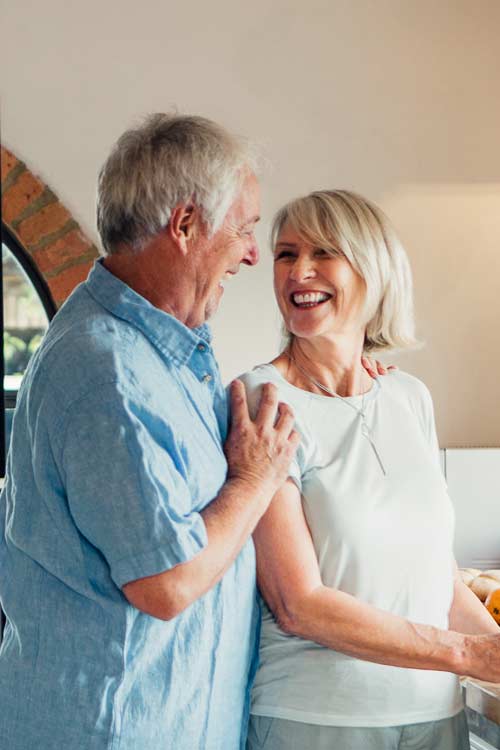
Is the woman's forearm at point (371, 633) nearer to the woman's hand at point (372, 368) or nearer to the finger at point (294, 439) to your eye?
the finger at point (294, 439)

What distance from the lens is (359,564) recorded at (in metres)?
1.48

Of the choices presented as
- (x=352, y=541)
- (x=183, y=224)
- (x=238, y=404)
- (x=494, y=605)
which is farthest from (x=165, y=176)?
(x=494, y=605)

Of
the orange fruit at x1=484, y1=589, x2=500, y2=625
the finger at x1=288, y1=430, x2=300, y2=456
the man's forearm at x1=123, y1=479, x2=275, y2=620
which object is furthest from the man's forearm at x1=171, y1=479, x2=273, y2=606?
the orange fruit at x1=484, y1=589, x2=500, y2=625

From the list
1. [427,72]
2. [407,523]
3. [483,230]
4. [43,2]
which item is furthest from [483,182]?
[407,523]

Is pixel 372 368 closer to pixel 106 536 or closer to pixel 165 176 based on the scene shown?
pixel 165 176

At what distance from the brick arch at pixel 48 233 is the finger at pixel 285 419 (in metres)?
1.86

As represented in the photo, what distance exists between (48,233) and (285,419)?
1.95m

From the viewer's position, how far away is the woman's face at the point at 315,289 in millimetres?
1620

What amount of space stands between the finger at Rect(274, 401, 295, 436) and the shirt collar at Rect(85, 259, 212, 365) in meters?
0.18

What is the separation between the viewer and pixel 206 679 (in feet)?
4.32

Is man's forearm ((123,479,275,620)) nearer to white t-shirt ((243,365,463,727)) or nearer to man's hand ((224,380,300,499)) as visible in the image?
man's hand ((224,380,300,499))

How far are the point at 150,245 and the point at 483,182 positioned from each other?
2.34 metres

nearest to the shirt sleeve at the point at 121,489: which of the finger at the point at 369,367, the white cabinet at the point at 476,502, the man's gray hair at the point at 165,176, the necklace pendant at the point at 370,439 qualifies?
the man's gray hair at the point at 165,176

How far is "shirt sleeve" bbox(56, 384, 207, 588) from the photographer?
3.84 feet
